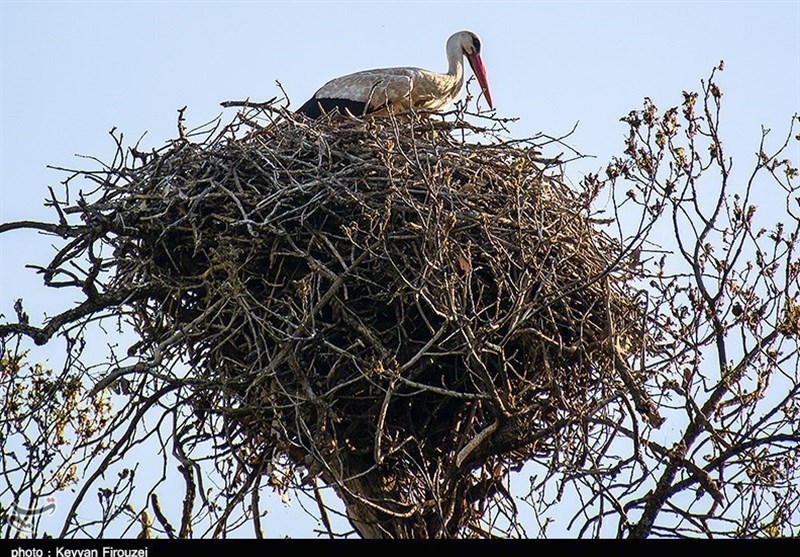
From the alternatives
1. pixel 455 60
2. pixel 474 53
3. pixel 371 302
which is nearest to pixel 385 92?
pixel 455 60

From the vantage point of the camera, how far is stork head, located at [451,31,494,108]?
1020 cm

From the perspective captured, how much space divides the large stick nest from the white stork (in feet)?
6.22

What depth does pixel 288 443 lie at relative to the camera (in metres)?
6.56

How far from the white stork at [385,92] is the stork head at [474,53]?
1.81 feet

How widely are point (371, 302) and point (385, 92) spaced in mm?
2598

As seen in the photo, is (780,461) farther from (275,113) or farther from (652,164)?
(275,113)

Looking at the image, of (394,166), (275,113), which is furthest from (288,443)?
(275,113)

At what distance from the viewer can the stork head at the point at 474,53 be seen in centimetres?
1020

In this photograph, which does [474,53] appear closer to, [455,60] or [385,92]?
[455,60]

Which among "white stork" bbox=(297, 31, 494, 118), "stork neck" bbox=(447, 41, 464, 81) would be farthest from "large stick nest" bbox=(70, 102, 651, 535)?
"stork neck" bbox=(447, 41, 464, 81)

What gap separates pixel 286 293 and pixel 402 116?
5.82 feet

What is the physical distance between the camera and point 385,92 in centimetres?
909

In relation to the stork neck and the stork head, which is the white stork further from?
the stork head

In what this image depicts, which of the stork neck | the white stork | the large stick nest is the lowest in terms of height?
the large stick nest
